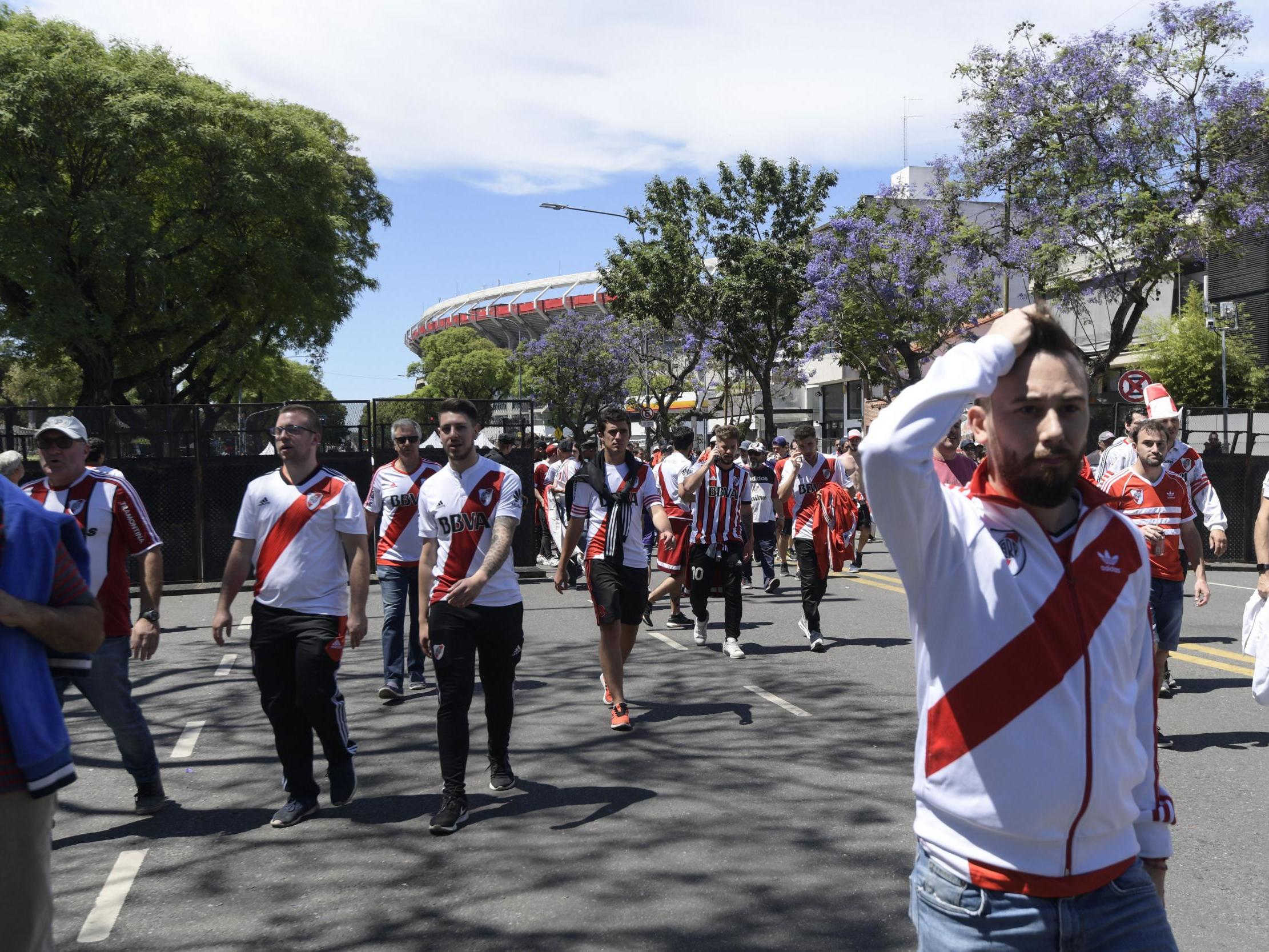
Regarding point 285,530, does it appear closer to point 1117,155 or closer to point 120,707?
point 120,707

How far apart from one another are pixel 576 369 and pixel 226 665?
49018 millimetres

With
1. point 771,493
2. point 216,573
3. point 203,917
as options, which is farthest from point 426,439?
point 203,917

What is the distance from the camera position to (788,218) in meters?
31.2

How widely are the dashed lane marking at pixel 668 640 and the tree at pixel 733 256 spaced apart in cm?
2081

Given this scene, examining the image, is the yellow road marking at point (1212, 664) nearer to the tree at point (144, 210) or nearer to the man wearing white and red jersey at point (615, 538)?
the man wearing white and red jersey at point (615, 538)

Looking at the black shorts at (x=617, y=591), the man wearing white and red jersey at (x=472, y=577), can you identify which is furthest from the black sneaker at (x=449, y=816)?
the black shorts at (x=617, y=591)

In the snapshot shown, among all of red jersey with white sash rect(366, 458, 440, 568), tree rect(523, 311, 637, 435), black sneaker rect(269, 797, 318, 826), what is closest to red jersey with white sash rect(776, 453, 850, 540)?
red jersey with white sash rect(366, 458, 440, 568)

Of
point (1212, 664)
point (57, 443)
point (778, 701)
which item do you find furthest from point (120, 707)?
point (1212, 664)

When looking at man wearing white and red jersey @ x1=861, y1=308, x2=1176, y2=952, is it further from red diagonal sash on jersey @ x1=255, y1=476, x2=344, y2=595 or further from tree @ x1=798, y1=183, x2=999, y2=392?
tree @ x1=798, y1=183, x2=999, y2=392

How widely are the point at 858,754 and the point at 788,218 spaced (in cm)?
2634

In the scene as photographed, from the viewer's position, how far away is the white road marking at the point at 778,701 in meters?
7.58

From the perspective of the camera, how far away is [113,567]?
5.69 m

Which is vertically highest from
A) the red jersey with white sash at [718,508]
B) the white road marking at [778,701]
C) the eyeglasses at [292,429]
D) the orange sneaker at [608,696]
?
the eyeglasses at [292,429]

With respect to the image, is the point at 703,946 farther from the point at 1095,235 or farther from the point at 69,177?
the point at 69,177
